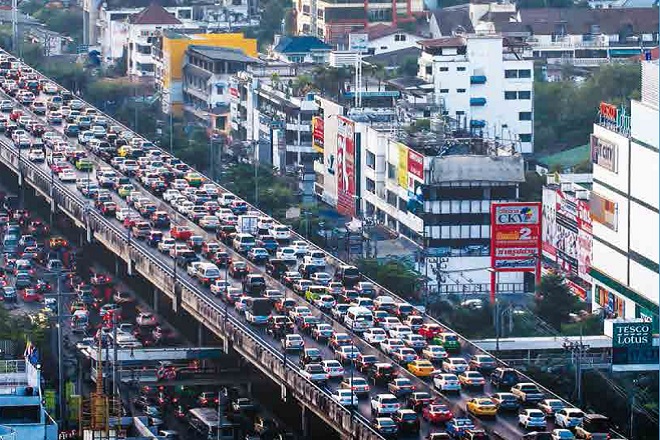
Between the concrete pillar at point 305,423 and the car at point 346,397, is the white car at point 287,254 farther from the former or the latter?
the car at point 346,397

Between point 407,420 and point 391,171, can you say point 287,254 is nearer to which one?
point 391,171

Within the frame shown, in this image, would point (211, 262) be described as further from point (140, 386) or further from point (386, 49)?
point (386, 49)

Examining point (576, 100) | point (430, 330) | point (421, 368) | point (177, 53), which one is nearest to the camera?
point (421, 368)

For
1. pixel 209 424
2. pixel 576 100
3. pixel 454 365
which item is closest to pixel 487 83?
pixel 576 100

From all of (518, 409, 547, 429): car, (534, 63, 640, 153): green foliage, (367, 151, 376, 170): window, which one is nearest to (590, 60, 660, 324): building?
(518, 409, 547, 429): car

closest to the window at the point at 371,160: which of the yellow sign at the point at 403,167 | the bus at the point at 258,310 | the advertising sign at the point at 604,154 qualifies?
the yellow sign at the point at 403,167

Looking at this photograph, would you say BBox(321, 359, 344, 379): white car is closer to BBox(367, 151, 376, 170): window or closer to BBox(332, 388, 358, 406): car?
BBox(332, 388, 358, 406): car
